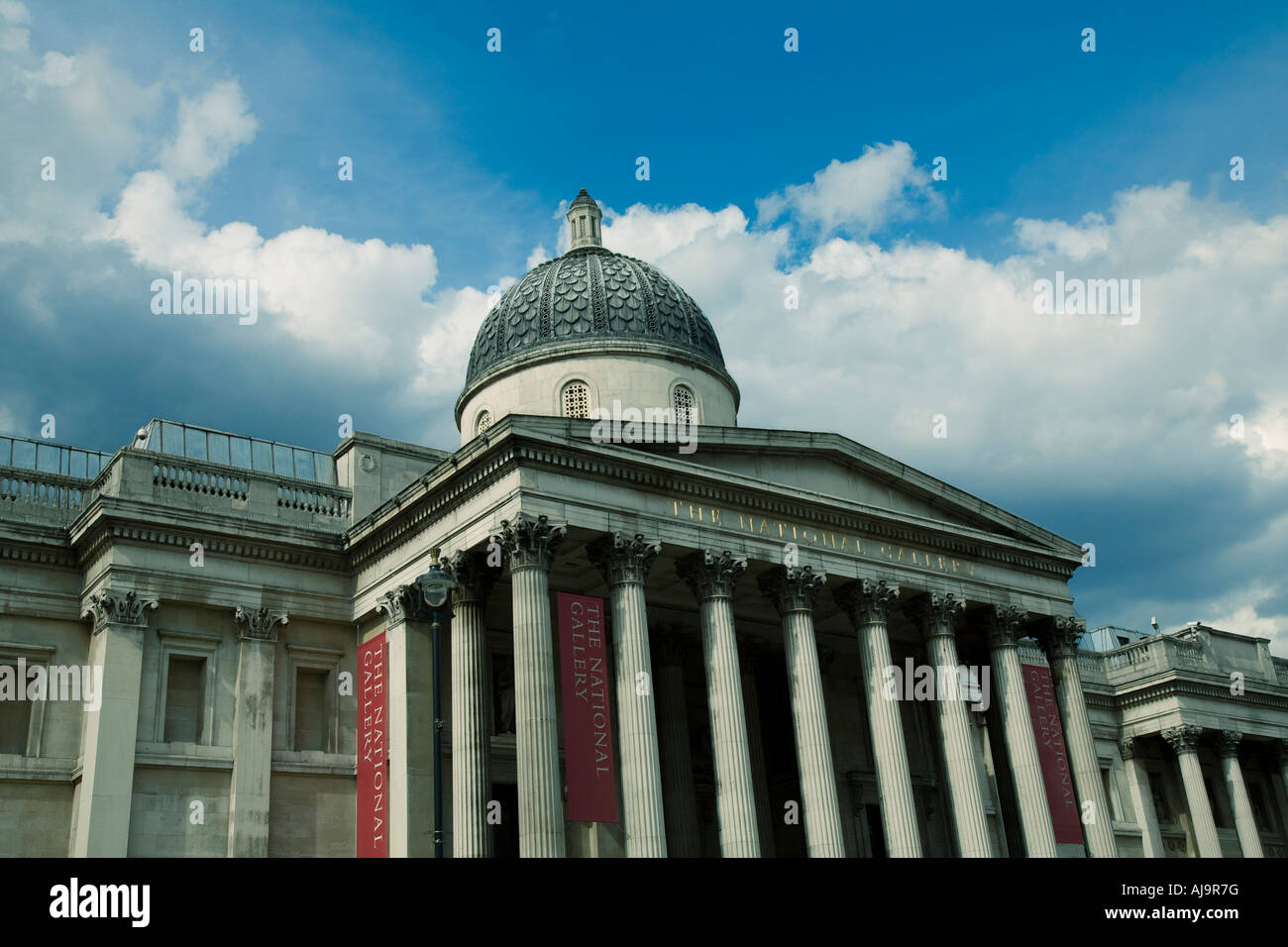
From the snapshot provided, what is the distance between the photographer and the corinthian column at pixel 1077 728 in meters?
32.2

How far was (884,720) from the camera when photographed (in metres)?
29.0

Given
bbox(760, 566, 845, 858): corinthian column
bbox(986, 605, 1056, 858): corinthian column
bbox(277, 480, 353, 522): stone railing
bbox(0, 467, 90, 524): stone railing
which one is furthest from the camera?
bbox(986, 605, 1056, 858): corinthian column

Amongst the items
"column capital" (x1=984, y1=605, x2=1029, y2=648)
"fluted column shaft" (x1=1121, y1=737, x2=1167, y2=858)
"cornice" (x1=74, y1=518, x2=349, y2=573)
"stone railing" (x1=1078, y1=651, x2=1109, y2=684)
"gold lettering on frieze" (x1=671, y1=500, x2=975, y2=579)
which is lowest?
"fluted column shaft" (x1=1121, y1=737, x2=1167, y2=858)

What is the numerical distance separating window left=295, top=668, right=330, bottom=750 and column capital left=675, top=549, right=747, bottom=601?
375 inches

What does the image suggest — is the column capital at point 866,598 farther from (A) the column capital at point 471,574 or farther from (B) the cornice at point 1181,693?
(B) the cornice at point 1181,693

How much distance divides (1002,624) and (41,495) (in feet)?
82.0

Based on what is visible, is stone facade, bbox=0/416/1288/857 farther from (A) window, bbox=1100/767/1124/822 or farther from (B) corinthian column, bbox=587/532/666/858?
(A) window, bbox=1100/767/1124/822

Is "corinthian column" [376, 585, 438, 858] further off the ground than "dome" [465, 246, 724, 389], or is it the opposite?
"dome" [465, 246, 724, 389]

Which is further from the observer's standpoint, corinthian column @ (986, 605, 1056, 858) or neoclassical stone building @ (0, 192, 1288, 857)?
corinthian column @ (986, 605, 1056, 858)

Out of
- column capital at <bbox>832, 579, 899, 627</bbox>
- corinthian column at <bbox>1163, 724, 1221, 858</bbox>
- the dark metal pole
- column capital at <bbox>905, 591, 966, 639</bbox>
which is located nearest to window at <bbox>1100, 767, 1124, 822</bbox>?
corinthian column at <bbox>1163, 724, 1221, 858</bbox>

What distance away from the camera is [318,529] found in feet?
99.7

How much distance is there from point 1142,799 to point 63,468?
41.5 metres

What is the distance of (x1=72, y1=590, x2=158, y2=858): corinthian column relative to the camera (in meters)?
25.4
